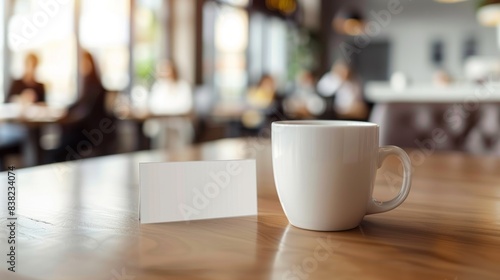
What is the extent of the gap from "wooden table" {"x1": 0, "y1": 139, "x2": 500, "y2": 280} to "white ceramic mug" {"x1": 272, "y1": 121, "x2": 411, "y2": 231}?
0.06ft

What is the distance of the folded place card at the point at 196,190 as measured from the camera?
497 millimetres

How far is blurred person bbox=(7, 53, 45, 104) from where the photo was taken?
370 centimetres

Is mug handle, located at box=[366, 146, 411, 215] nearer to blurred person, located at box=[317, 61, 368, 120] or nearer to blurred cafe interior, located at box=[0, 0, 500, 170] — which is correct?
blurred cafe interior, located at box=[0, 0, 500, 170]

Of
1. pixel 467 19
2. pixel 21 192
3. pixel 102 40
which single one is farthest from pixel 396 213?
pixel 467 19

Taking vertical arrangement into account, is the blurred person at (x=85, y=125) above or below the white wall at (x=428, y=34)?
below

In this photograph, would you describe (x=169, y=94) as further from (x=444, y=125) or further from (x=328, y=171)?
(x=328, y=171)

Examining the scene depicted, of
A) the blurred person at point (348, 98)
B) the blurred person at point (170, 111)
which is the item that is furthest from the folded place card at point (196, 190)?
the blurred person at point (348, 98)

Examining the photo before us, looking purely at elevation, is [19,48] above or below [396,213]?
above

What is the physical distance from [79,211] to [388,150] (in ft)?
1.13

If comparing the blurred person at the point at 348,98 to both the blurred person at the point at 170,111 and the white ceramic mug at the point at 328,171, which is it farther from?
the white ceramic mug at the point at 328,171

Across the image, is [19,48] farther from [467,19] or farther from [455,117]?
[467,19]

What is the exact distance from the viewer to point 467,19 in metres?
8.94

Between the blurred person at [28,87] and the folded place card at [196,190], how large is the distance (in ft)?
11.6

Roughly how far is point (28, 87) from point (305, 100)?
182 inches
